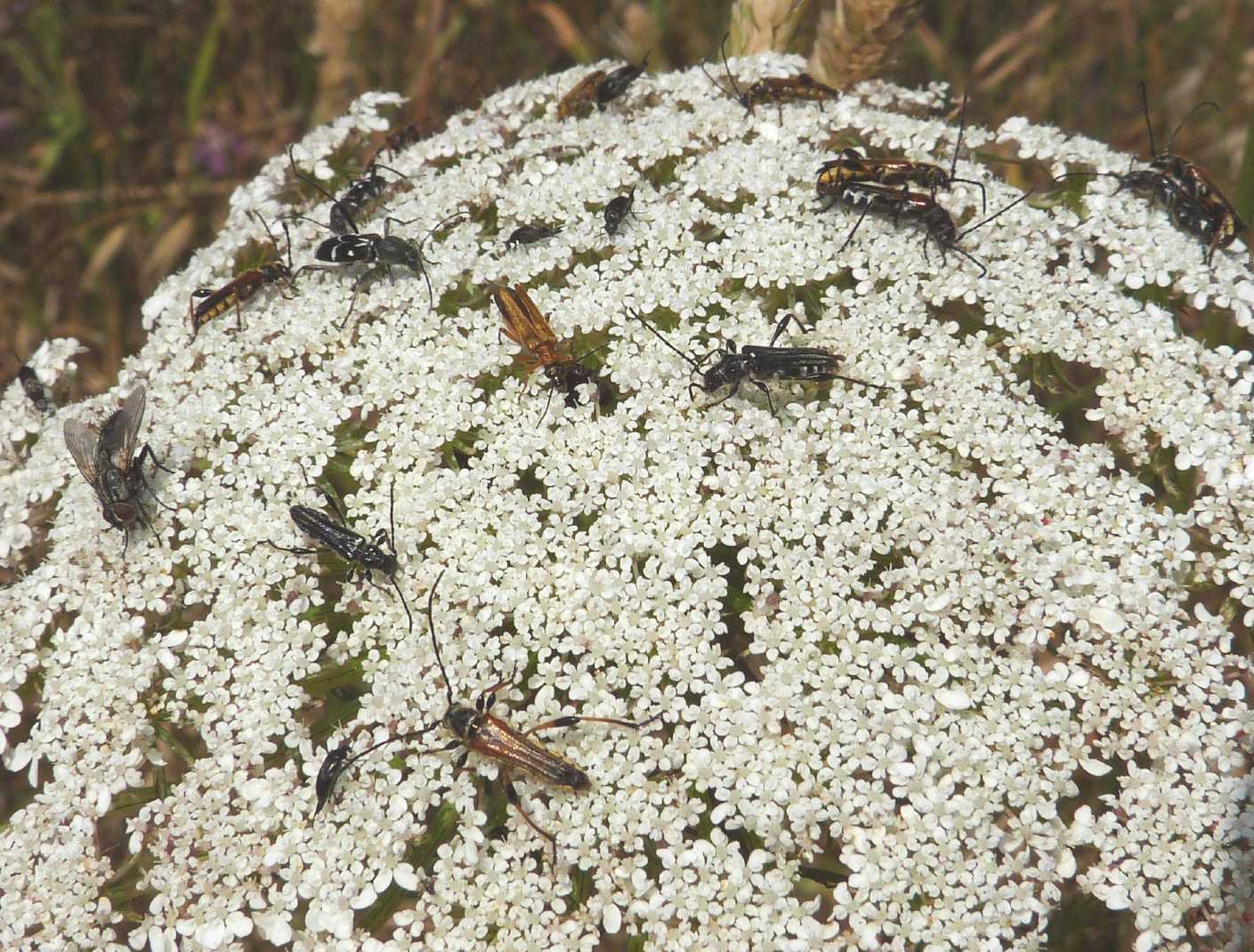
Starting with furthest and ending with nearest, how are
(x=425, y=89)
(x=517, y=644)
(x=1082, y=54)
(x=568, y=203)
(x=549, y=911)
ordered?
(x=1082, y=54) < (x=425, y=89) < (x=568, y=203) < (x=517, y=644) < (x=549, y=911)

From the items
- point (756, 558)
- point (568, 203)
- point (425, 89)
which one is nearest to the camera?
point (756, 558)

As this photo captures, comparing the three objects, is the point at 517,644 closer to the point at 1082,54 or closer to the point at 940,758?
the point at 940,758

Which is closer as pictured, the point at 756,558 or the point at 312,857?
the point at 312,857

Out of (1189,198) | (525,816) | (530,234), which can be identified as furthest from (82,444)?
(1189,198)

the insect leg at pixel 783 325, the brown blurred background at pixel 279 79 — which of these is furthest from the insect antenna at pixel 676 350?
the brown blurred background at pixel 279 79

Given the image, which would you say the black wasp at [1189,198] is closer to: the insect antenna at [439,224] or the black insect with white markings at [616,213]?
the black insect with white markings at [616,213]

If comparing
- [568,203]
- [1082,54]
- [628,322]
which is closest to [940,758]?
[628,322]

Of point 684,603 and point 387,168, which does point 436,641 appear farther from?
point 387,168
